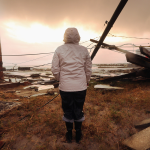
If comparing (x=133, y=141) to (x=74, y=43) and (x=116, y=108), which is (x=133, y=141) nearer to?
(x=116, y=108)

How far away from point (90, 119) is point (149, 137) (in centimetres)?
154

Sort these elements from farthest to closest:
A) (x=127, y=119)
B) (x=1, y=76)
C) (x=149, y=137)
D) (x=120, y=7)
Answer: (x=1, y=76)
(x=120, y=7)
(x=127, y=119)
(x=149, y=137)

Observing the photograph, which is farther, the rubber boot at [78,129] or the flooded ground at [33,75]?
the flooded ground at [33,75]

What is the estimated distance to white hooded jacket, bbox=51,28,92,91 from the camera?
1.96 metres

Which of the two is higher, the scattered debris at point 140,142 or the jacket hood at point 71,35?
the jacket hood at point 71,35

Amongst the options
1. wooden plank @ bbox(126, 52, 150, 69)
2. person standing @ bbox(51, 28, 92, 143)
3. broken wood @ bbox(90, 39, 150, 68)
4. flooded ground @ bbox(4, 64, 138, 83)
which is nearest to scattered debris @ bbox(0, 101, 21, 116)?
person standing @ bbox(51, 28, 92, 143)

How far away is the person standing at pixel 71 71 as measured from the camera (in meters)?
1.97

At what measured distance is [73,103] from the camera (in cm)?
206

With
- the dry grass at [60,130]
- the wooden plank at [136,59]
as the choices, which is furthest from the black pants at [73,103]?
the wooden plank at [136,59]

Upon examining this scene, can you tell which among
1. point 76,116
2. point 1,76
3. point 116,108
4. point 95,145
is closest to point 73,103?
point 76,116

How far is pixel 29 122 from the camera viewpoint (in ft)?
9.27

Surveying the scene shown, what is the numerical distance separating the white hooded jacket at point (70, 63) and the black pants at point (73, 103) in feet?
0.37

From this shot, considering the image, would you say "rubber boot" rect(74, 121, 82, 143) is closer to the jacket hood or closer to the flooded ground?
the jacket hood

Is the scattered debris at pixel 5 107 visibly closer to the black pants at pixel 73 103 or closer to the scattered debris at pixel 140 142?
the black pants at pixel 73 103
